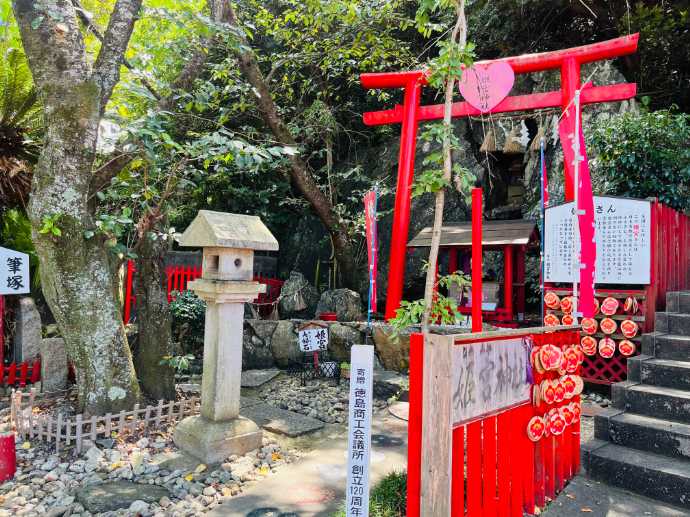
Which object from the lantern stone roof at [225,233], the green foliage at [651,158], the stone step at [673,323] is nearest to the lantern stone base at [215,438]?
the lantern stone roof at [225,233]

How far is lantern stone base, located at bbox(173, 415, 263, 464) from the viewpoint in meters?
4.84

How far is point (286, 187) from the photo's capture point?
1282 cm

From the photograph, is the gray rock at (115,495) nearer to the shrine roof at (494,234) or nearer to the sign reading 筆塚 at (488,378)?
the sign reading 筆塚 at (488,378)

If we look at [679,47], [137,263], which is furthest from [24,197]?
[679,47]

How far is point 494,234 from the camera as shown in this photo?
8.87 m

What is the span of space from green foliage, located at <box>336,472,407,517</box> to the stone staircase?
1.71 meters

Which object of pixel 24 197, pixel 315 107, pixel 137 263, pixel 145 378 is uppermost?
pixel 315 107

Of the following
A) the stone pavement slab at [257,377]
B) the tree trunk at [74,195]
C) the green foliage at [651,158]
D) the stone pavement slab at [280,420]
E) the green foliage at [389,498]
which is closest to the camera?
the green foliage at [389,498]

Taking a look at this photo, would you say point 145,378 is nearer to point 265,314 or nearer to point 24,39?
point 24,39

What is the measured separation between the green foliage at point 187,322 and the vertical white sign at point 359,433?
7.00 m

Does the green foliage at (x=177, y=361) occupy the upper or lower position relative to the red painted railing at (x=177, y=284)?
lower

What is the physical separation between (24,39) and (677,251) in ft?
28.8

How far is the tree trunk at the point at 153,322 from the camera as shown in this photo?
20.9 ft

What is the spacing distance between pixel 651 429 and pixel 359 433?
2.86 metres
